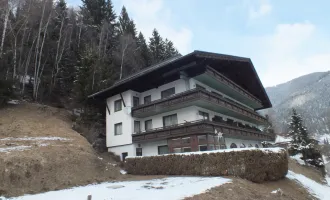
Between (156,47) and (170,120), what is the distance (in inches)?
1255

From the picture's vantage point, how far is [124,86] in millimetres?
29453

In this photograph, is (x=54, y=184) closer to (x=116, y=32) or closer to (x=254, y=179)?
(x=254, y=179)

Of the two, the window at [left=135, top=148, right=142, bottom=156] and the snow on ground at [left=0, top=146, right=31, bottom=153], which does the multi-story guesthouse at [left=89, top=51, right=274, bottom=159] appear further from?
the snow on ground at [left=0, top=146, right=31, bottom=153]

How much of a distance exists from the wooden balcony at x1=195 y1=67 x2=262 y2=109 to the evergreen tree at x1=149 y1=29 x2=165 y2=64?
22.0 metres

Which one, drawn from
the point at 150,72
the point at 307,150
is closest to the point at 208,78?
the point at 150,72

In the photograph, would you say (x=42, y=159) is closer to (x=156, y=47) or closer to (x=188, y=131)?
(x=188, y=131)

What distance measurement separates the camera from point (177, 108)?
25.5 metres

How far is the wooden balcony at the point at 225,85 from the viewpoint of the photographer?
2631 centimetres

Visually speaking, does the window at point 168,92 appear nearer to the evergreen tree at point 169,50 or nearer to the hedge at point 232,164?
the hedge at point 232,164

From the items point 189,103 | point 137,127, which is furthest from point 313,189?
point 137,127

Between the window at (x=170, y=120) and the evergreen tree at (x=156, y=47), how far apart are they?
26496 millimetres

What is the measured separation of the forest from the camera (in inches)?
1276

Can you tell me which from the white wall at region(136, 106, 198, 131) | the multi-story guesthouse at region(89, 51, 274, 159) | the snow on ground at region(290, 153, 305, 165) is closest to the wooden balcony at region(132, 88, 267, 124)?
the multi-story guesthouse at region(89, 51, 274, 159)

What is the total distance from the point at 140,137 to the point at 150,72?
7.38 metres
